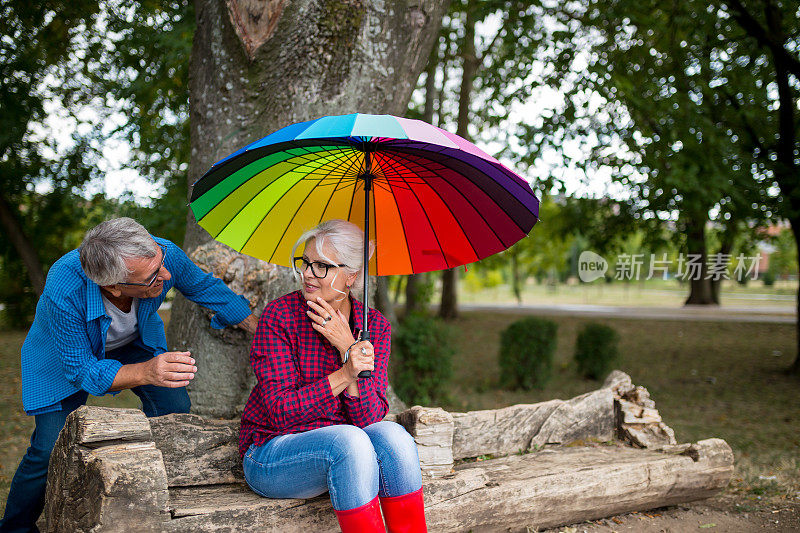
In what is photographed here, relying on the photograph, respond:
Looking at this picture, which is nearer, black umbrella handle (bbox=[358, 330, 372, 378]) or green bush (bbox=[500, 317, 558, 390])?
black umbrella handle (bbox=[358, 330, 372, 378])

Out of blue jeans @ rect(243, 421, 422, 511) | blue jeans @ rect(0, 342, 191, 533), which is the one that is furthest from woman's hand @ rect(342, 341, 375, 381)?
blue jeans @ rect(0, 342, 191, 533)

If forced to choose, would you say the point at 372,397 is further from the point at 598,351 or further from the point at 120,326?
the point at 598,351

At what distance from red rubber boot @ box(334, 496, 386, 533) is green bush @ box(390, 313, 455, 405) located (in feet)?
15.3

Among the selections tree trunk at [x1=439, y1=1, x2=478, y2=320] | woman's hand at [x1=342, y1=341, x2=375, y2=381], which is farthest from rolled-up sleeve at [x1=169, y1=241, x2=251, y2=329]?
tree trunk at [x1=439, y1=1, x2=478, y2=320]

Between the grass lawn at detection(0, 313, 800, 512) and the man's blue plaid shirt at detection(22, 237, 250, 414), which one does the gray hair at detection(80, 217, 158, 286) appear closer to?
the man's blue plaid shirt at detection(22, 237, 250, 414)

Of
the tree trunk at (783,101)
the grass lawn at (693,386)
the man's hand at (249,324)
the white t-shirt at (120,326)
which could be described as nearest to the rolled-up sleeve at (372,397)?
the man's hand at (249,324)

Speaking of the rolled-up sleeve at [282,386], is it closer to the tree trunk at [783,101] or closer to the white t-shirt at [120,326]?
the white t-shirt at [120,326]

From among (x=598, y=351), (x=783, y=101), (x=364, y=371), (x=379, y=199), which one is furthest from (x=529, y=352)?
(x=364, y=371)

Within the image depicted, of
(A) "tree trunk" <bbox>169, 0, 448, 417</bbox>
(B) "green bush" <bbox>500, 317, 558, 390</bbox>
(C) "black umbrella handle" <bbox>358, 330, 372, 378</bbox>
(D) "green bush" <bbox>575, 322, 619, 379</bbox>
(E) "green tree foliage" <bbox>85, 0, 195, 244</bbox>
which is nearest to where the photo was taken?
(C) "black umbrella handle" <bbox>358, 330, 372, 378</bbox>

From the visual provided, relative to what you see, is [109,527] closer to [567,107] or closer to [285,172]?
[285,172]

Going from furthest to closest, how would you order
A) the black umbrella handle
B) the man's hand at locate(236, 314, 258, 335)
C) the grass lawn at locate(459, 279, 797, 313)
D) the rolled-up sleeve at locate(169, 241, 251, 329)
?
1. the grass lawn at locate(459, 279, 797, 313)
2. the man's hand at locate(236, 314, 258, 335)
3. the rolled-up sleeve at locate(169, 241, 251, 329)
4. the black umbrella handle

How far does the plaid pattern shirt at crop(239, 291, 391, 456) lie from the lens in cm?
236

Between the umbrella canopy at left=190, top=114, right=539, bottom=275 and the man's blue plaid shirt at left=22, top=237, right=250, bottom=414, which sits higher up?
the umbrella canopy at left=190, top=114, right=539, bottom=275

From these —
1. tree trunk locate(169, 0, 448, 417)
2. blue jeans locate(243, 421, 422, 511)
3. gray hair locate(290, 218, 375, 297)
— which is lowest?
blue jeans locate(243, 421, 422, 511)
